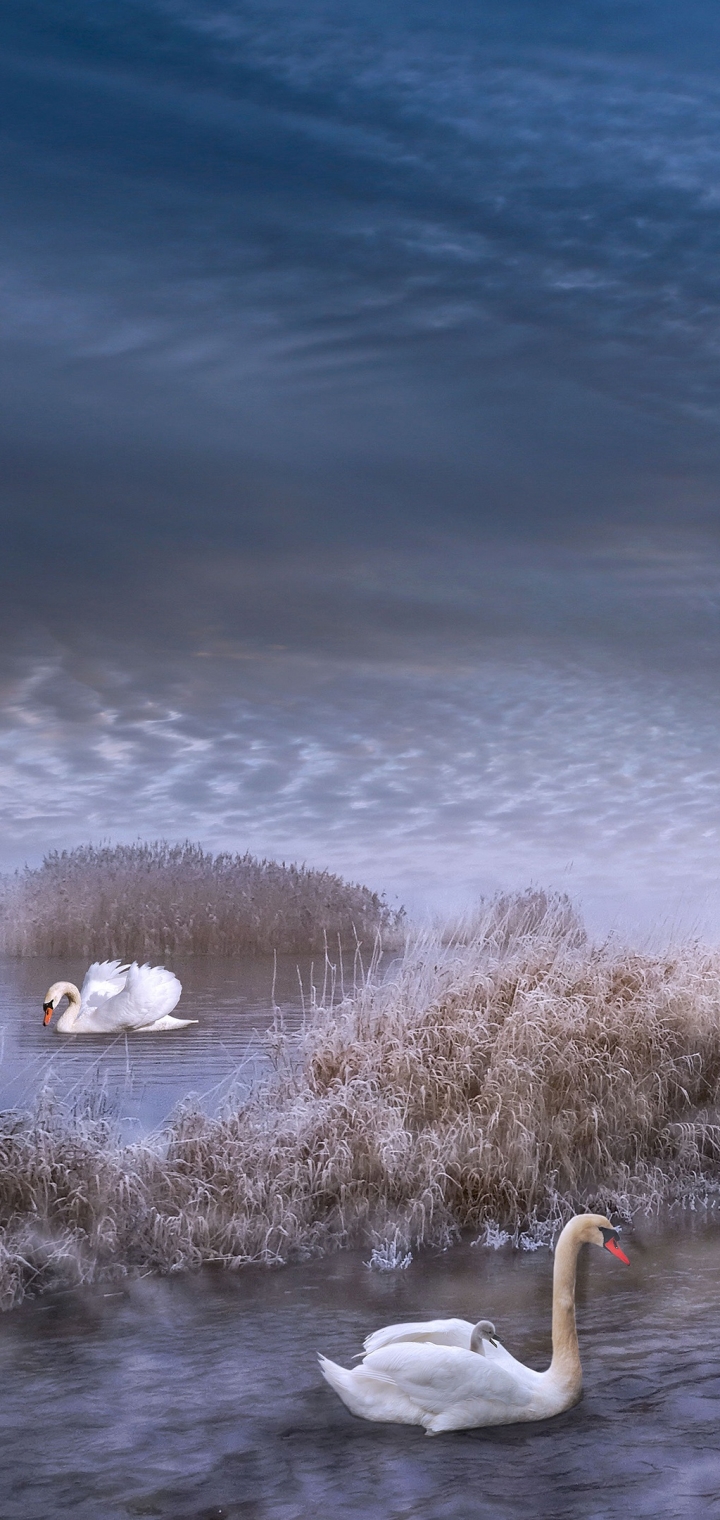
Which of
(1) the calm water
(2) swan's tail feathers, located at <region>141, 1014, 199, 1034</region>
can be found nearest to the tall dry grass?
(1) the calm water

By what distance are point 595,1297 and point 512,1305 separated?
63 centimetres

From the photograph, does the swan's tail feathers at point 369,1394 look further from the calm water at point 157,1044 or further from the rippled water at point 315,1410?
the calm water at point 157,1044

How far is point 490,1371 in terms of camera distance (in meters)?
5.94

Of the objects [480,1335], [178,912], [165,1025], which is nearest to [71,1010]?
[165,1025]

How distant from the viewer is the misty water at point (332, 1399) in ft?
17.9

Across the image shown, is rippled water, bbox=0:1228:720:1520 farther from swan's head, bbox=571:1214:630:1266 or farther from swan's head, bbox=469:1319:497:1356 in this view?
swan's head, bbox=571:1214:630:1266

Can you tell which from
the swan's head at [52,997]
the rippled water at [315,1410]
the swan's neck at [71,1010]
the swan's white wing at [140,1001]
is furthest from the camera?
the swan's neck at [71,1010]

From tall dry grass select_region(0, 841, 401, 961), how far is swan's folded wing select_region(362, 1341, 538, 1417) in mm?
15937

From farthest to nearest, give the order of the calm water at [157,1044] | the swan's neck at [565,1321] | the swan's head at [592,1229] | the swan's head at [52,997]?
the swan's head at [52,997] → the calm water at [157,1044] → the swan's head at [592,1229] → the swan's neck at [565,1321]

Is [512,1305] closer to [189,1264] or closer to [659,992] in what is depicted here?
[189,1264]

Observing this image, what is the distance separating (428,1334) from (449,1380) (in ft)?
0.77

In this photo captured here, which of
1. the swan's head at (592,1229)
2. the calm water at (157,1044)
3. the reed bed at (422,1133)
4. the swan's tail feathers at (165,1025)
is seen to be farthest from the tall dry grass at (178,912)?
the swan's head at (592,1229)

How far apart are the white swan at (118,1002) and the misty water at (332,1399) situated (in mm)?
6317

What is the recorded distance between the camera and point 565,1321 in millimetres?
6336
